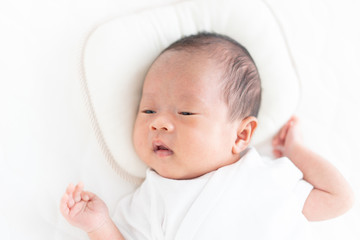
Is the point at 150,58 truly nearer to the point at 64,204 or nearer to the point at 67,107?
the point at 67,107

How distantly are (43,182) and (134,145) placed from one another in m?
0.31

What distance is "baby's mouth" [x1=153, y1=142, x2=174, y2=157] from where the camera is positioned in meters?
1.24

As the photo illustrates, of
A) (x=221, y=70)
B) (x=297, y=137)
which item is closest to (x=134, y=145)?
(x=221, y=70)

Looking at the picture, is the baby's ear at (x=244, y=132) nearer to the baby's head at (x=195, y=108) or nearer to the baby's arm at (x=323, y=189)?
the baby's head at (x=195, y=108)

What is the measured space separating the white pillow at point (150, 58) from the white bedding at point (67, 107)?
56mm

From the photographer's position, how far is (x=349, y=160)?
151 cm

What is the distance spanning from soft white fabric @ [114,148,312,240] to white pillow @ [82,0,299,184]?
7.1 inches

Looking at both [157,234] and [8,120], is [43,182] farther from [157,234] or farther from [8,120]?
[157,234]

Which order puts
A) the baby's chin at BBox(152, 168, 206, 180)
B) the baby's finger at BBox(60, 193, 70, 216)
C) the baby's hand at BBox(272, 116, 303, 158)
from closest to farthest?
the baby's finger at BBox(60, 193, 70, 216) → the baby's chin at BBox(152, 168, 206, 180) → the baby's hand at BBox(272, 116, 303, 158)

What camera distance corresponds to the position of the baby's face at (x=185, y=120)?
4.01 ft

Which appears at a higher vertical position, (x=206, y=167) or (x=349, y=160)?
(x=206, y=167)

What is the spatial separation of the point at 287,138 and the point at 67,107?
0.77 meters

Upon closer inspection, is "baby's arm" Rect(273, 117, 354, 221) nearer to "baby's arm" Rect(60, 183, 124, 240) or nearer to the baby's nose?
the baby's nose

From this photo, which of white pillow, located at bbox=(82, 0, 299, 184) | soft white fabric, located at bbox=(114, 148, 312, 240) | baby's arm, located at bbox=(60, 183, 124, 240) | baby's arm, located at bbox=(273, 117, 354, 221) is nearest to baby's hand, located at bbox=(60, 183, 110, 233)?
baby's arm, located at bbox=(60, 183, 124, 240)
